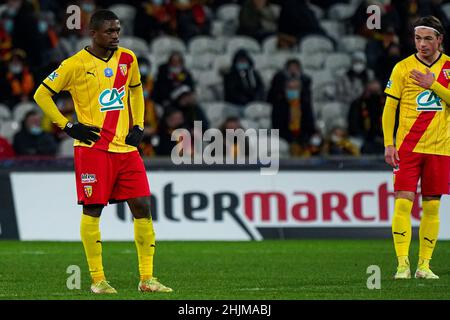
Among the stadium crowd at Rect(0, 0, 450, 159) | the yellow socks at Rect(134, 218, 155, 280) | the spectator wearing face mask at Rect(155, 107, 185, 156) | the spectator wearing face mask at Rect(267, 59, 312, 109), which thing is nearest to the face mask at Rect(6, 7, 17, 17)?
the stadium crowd at Rect(0, 0, 450, 159)

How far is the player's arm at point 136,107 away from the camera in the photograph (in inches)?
396

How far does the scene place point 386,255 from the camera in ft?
45.2

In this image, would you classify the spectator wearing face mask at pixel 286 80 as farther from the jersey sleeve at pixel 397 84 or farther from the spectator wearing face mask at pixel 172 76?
the jersey sleeve at pixel 397 84

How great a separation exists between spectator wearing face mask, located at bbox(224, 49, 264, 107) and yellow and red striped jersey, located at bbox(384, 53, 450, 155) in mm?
9020

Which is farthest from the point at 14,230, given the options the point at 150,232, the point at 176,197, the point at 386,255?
the point at 150,232

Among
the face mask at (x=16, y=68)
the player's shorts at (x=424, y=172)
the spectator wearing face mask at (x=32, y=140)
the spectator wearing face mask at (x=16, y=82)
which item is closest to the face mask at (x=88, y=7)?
the spectator wearing face mask at (x=16, y=82)

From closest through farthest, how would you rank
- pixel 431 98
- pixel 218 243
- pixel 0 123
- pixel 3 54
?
pixel 431 98 < pixel 218 243 < pixel 0 123 < pixel 3 54

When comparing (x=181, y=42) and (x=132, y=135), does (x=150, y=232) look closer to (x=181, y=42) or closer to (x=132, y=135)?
(x=132, y=135)

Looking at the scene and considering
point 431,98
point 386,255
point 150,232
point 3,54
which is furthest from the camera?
point 3,54

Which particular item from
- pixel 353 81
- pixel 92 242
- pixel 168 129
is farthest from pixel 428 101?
pixel 353 81

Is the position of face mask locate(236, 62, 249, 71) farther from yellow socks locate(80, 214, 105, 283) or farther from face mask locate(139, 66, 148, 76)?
yellow socks locate(80, 214, 105, 283)

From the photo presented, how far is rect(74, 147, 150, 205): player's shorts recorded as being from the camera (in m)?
9.93

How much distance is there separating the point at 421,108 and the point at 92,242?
3.37 meters

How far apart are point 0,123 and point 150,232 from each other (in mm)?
10420
